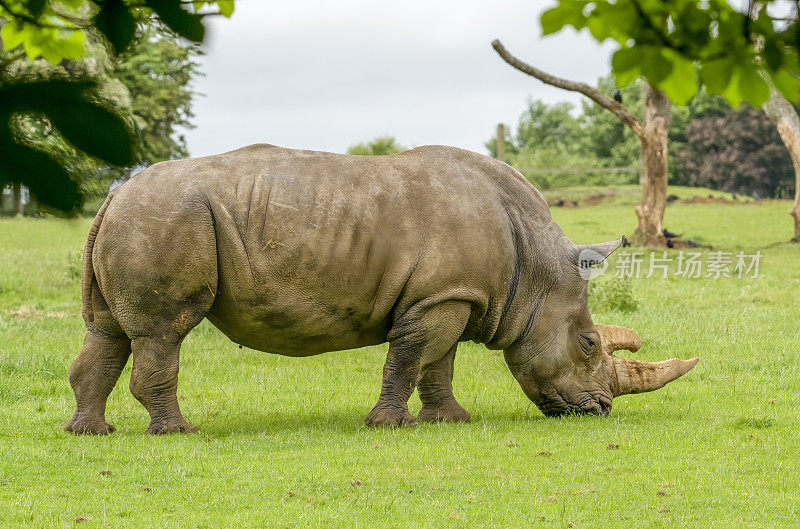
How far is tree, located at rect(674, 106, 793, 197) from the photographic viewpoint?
47062 millimetres

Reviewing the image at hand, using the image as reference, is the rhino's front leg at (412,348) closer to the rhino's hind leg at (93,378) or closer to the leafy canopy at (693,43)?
the rhino's hind leg at (93,378)

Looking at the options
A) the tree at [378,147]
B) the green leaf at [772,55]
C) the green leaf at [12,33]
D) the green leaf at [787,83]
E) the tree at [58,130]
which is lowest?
the tree at [378,147]

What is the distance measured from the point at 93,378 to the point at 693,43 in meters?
6.83

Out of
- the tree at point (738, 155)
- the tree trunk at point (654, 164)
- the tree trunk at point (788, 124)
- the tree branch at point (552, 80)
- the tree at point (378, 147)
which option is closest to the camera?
the tree branch at point (552, 80)

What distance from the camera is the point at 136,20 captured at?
1946mm

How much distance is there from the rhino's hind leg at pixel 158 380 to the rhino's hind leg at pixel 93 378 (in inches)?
13.0

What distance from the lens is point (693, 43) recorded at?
91.2 inches

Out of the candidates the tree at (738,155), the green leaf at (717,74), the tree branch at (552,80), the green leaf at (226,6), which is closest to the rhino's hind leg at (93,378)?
the green leaf at (226,6)

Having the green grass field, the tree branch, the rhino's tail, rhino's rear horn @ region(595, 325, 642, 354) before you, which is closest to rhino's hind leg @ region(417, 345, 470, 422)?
the green grass field

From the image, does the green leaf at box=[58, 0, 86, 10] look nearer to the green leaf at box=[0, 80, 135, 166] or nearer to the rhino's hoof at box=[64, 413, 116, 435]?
the green leaf at box=[0, 80, 135, 166]

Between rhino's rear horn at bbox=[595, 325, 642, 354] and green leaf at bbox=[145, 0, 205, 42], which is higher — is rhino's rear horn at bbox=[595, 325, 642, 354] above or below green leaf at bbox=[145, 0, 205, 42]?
below

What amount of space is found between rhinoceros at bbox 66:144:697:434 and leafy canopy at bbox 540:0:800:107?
230 inches

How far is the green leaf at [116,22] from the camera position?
192 centimetres

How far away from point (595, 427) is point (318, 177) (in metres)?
2.74
